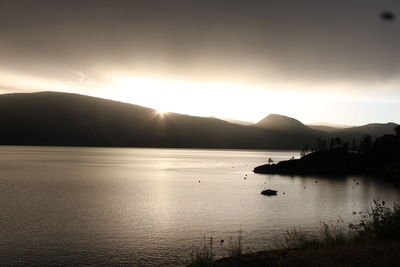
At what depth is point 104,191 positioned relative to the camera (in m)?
93.8

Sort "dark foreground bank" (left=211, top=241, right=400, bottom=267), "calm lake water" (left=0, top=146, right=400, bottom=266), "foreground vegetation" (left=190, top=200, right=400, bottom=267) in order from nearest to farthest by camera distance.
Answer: "dark foreground bank" (left=211, top=241, right=400, bottom=267) < "foreground vegetation" (left=190, top=200, right=400, bottom=267) < "calm lake water" (left=0, top=146, right=400, bottom=266)

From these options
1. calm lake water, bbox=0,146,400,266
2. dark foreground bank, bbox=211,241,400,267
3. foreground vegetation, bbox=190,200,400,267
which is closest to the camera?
dark foreground bank, bbox=211,241,400,267

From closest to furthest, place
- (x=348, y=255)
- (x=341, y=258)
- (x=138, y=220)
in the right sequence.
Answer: (x=341, y=258), (x=348, y=255), (x=138, y=220)

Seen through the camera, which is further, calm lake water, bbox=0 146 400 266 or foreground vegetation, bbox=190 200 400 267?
calm lake water, bbox=0 146 400 266

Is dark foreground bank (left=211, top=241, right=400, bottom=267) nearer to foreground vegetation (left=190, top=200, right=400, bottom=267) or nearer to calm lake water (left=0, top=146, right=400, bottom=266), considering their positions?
foreground vegetation (left=190, top=200, right=400, bottom=267)

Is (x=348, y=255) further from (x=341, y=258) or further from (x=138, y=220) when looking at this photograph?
(x=138, y=220)

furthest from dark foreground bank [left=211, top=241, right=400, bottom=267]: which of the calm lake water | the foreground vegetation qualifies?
the calm lake water

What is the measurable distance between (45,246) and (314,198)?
227 feet

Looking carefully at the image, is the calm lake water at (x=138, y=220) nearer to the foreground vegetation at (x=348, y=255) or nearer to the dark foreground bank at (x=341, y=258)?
the foreground vegetation at (x=348, y=255)

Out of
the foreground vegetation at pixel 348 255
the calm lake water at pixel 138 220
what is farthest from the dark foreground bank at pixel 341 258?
the calm lake water at pixel 138 220

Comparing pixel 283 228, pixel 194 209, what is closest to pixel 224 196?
pixel 194 209

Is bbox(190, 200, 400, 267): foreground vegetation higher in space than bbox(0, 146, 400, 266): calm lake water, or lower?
higher

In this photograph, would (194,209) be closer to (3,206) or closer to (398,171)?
(3,206)

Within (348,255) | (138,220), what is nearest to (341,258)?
(348,255)
